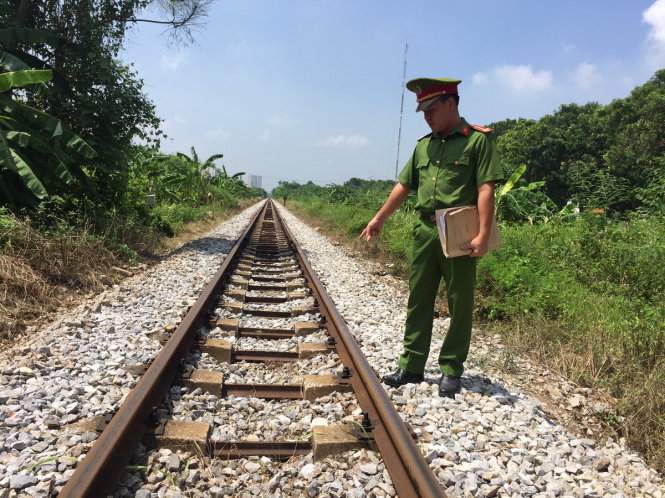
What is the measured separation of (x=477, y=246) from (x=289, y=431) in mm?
1569

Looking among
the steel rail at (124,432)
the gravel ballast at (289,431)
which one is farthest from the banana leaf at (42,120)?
the steel rail at (124,432)

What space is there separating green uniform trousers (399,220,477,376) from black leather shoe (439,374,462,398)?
0.04m

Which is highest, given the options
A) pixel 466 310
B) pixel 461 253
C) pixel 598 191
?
pixel 598 191

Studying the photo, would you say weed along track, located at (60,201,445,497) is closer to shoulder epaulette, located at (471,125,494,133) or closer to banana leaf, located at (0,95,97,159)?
shoulder epaulette, located at (471,125,494,133)

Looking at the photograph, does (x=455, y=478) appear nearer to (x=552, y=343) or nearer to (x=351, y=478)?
(x=351, y=478)

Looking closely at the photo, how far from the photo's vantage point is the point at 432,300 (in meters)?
3.12

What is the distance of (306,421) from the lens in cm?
261

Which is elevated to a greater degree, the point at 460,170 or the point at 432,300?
the point at 460,170

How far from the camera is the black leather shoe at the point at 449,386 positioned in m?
3.00

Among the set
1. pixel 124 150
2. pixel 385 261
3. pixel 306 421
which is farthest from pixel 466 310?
pixel 124 150

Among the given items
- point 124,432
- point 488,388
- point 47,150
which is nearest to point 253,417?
point 124,432

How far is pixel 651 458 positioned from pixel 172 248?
27.6 feet

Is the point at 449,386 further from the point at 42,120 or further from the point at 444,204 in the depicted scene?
the point at 42,120

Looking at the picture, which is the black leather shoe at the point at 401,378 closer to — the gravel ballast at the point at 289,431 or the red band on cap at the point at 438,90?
the gravel ballast at the point at 289,431
